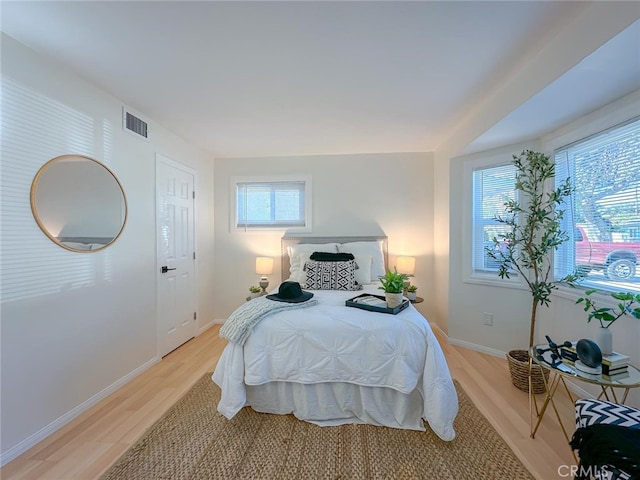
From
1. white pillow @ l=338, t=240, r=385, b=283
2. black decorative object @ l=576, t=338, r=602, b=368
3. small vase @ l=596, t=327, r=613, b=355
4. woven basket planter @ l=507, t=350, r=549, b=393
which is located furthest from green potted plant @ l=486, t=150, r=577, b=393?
white pillow @ l=338, t=240, r=385, b=283

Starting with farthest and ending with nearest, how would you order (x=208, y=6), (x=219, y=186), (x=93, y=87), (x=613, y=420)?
(x=219, y=186), (x=93, y=87), (x=208, y=6), (x=613, y=420)

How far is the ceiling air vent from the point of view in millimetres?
2463

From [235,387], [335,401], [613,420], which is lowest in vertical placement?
[335,401]

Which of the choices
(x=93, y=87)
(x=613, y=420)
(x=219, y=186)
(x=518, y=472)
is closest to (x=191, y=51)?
(x=93, y=87)

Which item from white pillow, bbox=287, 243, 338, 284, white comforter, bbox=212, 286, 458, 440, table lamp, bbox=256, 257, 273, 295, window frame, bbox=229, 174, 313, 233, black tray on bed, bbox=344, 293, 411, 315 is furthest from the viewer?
window frame, bbox=229, 174, 313, 233

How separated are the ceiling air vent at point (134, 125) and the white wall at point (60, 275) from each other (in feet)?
0.19

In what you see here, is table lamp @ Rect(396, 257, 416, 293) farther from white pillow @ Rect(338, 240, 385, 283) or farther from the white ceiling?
the white ceiling

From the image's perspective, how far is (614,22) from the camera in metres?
1.32

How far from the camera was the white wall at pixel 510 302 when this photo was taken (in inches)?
73.5

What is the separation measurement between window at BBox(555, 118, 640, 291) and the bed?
1444 mm

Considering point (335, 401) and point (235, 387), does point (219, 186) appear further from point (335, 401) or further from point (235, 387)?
point (335, 401)

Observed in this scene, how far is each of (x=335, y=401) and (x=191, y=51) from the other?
2.53 metres

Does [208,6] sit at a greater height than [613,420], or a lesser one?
greater
